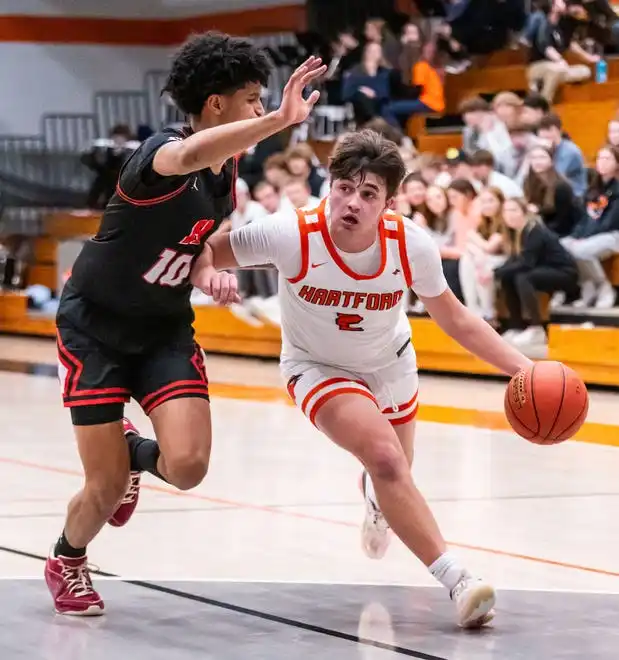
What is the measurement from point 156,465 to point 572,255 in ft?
24.1

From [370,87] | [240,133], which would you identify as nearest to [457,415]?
[240,133]

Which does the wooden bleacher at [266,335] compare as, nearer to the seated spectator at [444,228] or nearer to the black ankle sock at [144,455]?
the seated spectator at [444,228]

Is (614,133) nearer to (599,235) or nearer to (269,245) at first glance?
(599,235)

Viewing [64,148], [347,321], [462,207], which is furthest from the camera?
[64,148]

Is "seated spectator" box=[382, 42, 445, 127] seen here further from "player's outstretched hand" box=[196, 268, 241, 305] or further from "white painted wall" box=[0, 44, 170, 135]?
"player's outstretched hand" box=[196, 268, 241, 305]

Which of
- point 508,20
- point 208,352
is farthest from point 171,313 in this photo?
point 508,20

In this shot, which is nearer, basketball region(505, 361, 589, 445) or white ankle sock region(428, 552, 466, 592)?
white ankle sock region(428, 552, 466, 592)

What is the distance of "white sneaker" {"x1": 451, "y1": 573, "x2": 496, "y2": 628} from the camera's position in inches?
166

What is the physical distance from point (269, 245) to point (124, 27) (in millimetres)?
18968

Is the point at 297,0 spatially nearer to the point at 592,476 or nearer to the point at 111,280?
the point at 592,476

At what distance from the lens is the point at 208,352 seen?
47.1 ft

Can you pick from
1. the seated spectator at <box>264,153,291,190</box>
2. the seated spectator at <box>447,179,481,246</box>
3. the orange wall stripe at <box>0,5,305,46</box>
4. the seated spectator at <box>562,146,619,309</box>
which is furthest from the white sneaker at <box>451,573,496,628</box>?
the orange wall stripe at <box>0,5,305,46</box>

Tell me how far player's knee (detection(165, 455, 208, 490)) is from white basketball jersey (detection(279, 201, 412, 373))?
0.63 m

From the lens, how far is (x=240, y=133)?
3881mm
